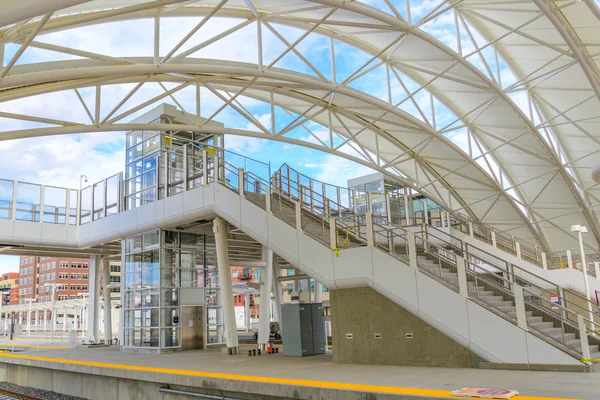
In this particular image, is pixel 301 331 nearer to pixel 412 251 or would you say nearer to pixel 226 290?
pixel 226 290

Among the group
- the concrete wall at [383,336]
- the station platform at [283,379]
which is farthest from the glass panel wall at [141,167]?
the concrete wall at [383,336]

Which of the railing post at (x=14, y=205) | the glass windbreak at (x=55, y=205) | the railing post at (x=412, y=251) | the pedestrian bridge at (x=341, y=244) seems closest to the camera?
the pedestrian bridge at (x=341, y=244)

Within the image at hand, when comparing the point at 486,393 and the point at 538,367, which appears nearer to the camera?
the point at 486,393

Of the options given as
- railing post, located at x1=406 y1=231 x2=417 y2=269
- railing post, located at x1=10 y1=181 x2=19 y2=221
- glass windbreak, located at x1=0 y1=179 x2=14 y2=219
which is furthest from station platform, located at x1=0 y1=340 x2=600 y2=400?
glass windbreak, located at x1=0 y1=179 x2=14 y2=219

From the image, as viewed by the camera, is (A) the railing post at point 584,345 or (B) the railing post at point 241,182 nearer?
(A) the railing post at point 584,345

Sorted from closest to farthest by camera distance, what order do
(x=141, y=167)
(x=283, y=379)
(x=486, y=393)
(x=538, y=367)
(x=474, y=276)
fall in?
(x=486, y=393) → (x=538, y=367) → (x=283, y=379) → (x=474, y=276) → (x=141, y=167)

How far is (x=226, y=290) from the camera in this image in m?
21.9

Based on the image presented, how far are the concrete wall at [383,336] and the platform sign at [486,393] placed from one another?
4337 mm

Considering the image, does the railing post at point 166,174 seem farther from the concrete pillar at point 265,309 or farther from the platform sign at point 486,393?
the platform sign at point 486,393

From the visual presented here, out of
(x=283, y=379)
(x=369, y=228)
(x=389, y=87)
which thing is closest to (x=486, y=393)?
(x=283, y=379)

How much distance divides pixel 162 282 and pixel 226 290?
4624mm

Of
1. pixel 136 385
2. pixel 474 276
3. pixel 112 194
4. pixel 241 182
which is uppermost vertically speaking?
pixel 112 194

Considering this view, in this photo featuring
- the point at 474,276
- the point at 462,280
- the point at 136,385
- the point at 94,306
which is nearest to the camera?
the point at 462,280

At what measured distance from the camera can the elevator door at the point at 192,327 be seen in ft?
82.5
